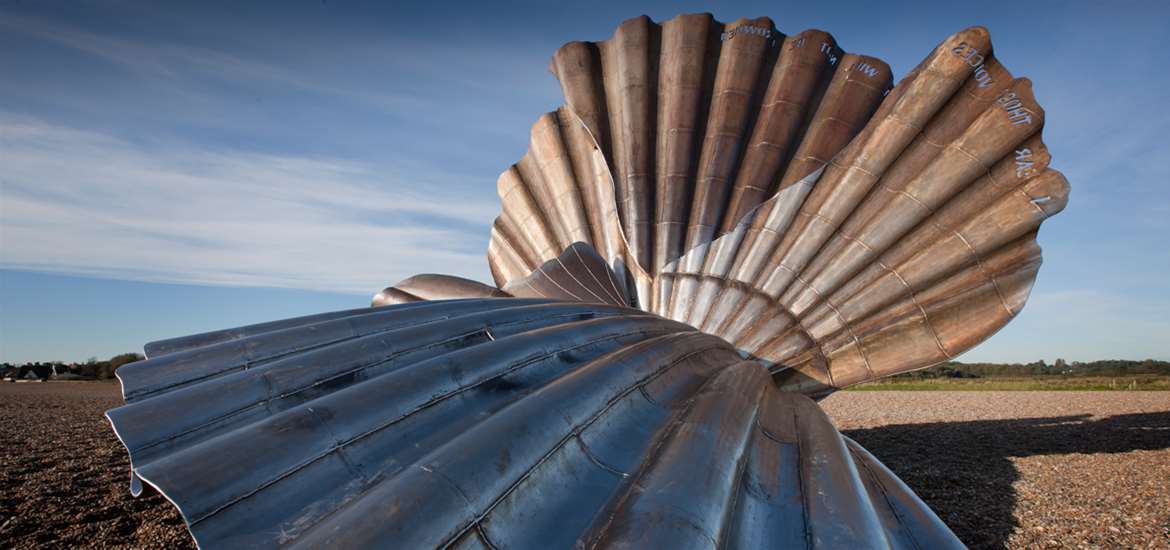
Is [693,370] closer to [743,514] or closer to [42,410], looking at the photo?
[743,514]

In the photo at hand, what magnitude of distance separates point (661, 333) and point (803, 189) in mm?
3771

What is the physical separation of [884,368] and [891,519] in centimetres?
369

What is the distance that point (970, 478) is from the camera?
25.5ft

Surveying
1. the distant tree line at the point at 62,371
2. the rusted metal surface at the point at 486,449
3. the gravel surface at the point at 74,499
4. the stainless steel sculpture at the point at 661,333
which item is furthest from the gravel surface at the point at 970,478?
the distant tree line at the point at 62,371

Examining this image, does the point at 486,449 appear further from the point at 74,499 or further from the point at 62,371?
the point at 62,371

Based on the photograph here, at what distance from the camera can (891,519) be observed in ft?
10.1

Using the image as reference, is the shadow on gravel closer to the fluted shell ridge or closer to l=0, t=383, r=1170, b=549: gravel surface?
l=0, t=383, r=1170, b=549: gravel surface

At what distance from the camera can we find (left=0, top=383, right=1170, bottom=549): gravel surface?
18.8 feet

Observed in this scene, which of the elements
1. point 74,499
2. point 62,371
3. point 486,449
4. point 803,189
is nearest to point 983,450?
point 803,189

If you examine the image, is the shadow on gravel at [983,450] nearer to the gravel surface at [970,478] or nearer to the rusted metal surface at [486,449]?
the gravel surface at [970,478]

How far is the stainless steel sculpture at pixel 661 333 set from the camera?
2531 millimetres

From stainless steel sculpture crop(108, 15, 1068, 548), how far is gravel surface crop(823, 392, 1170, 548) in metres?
1.61

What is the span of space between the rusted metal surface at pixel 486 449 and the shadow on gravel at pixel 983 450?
318cm

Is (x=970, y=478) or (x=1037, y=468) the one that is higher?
(x=1037, y=468)
